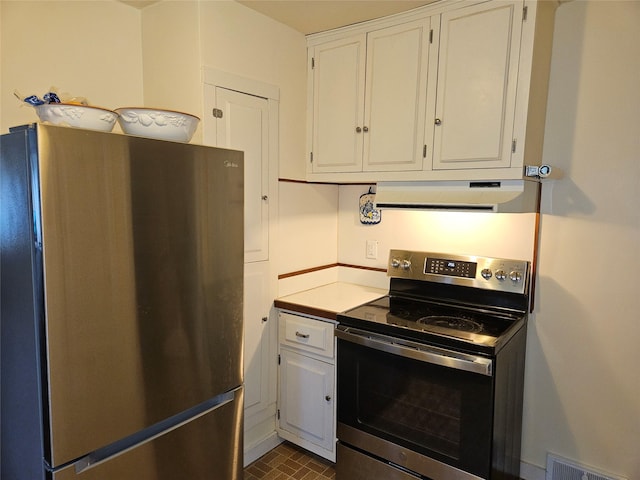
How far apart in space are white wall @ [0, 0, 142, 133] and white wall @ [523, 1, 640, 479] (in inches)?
79.0

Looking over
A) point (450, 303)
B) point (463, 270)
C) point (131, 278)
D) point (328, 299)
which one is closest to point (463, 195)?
point (463, 270)

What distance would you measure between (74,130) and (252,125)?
3.44ft

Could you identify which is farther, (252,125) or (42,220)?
(252,125)

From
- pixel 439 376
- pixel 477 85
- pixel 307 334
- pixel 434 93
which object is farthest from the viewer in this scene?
pixel 307 334

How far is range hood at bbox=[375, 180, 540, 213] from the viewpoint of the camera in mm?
1762

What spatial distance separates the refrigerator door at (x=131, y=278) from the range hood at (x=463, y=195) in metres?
0.86

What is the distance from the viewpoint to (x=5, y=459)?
129 centimetres

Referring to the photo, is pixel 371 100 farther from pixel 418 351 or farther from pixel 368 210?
pixel 418 351

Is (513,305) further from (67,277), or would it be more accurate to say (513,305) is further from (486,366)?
(67,277)

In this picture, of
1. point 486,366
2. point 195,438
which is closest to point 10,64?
point 195,438

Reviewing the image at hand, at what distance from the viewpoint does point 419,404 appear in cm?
170

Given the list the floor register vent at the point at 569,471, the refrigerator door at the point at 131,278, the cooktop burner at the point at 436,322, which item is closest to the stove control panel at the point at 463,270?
the cooktop burner at the point at 436,322

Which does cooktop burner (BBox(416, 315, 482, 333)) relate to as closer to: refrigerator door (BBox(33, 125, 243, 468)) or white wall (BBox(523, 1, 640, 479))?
white wall (BBox(523, 1, 640, 479))

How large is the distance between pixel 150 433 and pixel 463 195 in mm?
1558
